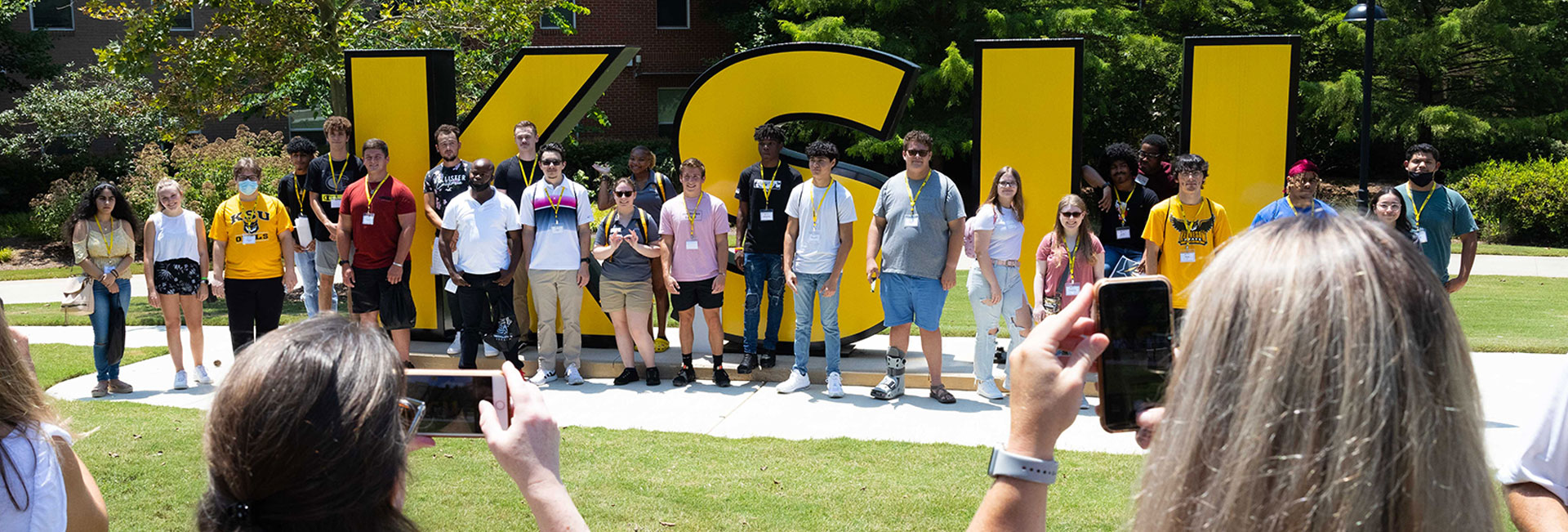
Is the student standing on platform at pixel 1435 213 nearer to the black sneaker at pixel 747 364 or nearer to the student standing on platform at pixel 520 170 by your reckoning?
the black sneaker at pixel 747 364

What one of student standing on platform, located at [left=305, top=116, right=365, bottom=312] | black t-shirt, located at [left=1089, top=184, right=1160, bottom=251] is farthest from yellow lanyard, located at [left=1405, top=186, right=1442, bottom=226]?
student standing on platform, located at [left=305, top=116, right=365, bottom=312]

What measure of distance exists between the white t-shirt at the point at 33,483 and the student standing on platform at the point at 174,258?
21.3ft

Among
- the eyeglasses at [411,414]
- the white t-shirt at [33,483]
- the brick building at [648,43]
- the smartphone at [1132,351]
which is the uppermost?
the brick building at [648,43]

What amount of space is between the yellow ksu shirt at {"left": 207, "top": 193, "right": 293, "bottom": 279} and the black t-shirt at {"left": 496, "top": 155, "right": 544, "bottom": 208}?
68.7 inches

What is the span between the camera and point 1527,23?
25750mm

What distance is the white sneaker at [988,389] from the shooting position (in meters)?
8.03

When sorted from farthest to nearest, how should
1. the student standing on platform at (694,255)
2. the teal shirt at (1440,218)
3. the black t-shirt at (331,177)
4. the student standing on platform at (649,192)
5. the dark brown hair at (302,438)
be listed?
the black t-shirt at (331,177) → the student standing on platform at (649,192) → the student standing on platform at (694,255) → the teal shirt at (1440,218) → the dark brown hair at (302,438)

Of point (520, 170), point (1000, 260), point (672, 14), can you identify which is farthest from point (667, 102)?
point (1000, 260)

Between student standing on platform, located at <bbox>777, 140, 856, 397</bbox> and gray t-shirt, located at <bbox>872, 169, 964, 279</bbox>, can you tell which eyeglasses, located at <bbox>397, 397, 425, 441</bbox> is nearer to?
gray t-shirt, located at <bbox>872, 169, 964, 279</bbox>

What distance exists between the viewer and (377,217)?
8.56m

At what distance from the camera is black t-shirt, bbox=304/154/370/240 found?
9.30 m

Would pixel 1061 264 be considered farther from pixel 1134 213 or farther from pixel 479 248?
pixel 479 248

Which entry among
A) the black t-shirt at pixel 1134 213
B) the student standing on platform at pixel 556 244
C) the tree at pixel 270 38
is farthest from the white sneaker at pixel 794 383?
the tree at pixel 270 38

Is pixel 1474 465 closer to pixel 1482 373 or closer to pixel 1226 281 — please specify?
pixel 1226 281
